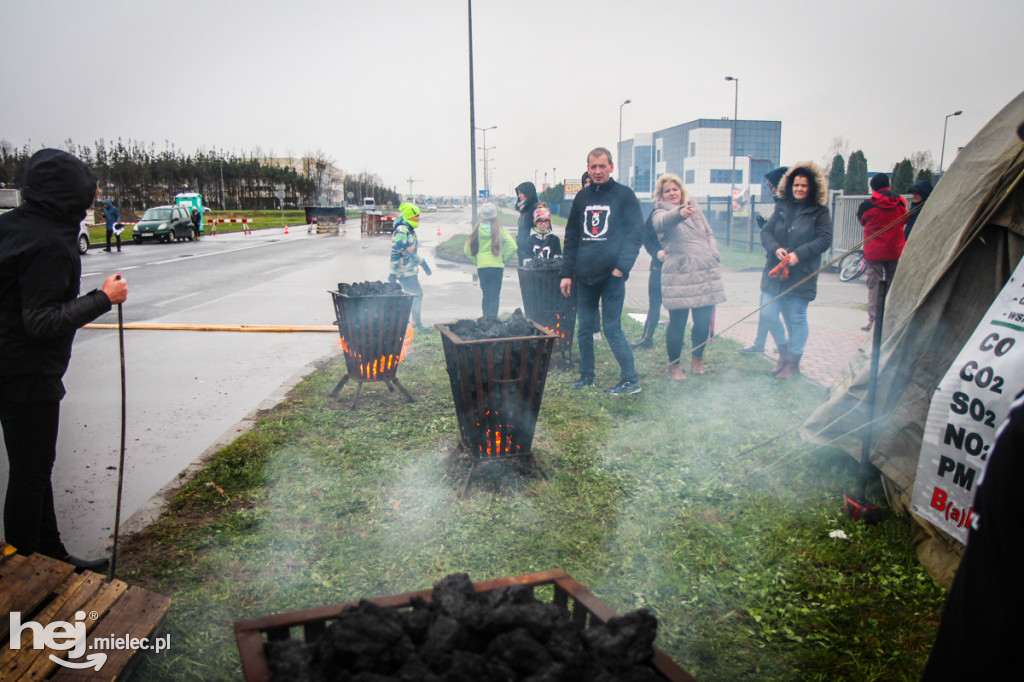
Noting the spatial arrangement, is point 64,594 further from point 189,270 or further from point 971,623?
point 189,270

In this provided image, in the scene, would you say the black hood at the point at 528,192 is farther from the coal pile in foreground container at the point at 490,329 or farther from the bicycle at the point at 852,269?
the bicycle at the point at 852,269

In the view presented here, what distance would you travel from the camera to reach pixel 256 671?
161 centimetres

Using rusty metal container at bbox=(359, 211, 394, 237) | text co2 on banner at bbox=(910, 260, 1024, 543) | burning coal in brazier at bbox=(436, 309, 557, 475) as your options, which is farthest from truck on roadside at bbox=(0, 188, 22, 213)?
text co2 on banner at bbox=(910, 260, 1024, 543)

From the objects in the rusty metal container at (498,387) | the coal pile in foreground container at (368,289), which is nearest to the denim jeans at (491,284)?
the coal pile in foreground container at (368,289)

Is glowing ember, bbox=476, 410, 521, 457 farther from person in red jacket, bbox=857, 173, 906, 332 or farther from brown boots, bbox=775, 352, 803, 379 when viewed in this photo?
person in red jacket, bbox=857, 173, 906, 332

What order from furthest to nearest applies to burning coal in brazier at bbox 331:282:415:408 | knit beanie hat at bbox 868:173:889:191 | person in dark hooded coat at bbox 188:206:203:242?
person in dark hooded coat at bbox 188:206:203:242
knit beanie hat at bbox 868:173:889:191
burning coal in brazier at bbox 331:282:415:408

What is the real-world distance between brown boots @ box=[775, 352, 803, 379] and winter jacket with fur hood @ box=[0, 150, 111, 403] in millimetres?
5871

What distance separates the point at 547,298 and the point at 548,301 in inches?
1.4

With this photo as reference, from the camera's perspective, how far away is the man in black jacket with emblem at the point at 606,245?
5.75 meters

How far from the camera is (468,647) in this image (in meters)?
1.72

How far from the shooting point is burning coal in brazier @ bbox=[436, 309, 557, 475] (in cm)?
386

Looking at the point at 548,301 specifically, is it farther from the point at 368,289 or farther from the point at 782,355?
the point at 782,355

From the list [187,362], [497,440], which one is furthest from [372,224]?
[497,440]

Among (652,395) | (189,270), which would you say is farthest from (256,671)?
(189,270)
